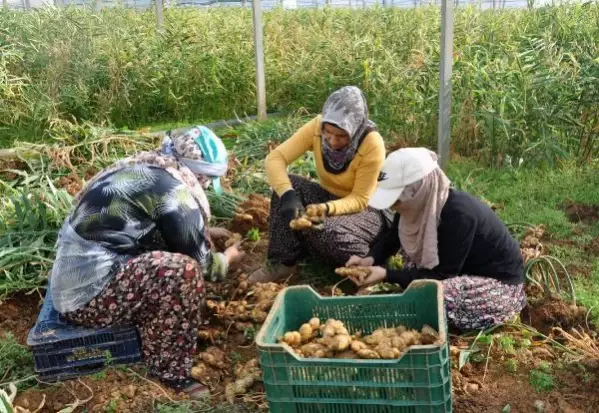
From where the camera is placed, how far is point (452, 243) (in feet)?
8.88

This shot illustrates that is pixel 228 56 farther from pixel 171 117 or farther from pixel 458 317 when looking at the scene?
pixel 458 317

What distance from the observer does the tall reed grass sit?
501 cm

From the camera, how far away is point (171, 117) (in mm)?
7734

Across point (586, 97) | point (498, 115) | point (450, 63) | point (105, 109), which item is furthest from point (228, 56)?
point (586, 97)

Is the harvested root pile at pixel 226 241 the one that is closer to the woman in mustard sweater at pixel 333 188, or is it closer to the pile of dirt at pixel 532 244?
the woman in mustard sweater at pixel 333 188

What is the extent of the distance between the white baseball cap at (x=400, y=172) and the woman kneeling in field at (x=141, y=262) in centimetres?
82

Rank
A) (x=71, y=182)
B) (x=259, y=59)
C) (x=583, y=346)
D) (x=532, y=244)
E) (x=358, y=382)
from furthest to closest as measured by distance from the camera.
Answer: (x=259, y=59)
(x=71, y=182)
(x=532, y=244)
(x=583, y=346)
(x=358, y=382)

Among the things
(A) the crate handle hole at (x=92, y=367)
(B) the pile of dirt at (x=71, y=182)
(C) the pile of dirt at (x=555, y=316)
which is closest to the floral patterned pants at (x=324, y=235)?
(C) the pile of dirt at (x=555, y=316)

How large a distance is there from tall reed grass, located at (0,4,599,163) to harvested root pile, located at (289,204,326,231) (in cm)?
226

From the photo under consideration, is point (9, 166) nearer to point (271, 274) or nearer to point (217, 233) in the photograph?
point (217, 233)

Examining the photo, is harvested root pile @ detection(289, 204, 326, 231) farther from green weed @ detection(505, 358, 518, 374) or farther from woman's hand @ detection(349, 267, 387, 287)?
green weed @ detection(505, 358, 518, 374)

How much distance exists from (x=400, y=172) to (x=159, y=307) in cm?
115

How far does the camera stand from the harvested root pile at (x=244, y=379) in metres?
2.67

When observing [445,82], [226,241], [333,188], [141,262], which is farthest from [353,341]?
[445,82]
